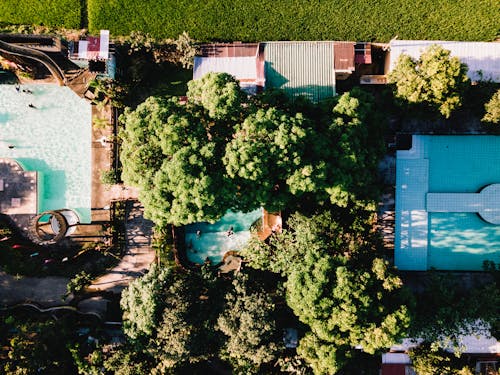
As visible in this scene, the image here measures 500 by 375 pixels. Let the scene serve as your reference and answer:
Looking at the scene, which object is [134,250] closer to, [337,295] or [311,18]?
[337,295]

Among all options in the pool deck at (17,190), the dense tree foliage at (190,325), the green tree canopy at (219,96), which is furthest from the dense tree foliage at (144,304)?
the green tree canopy at (219,96)

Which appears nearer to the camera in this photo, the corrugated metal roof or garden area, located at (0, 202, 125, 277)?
the corrugated metal roof

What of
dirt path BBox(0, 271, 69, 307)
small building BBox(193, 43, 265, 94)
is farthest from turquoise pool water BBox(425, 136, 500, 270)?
dirt path BBox(0, 271, 69, 307)

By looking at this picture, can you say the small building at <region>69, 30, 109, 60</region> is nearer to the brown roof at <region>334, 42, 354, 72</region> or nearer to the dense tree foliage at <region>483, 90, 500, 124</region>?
the brown roof at <region>334, 42, 354, 72</region>

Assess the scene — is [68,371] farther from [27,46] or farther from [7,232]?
[27,46]

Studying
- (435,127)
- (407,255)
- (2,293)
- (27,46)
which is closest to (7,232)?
(2,293)

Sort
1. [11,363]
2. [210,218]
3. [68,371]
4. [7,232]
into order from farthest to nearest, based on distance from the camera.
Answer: [7,232], [68,371], [11,363], [210,218]
